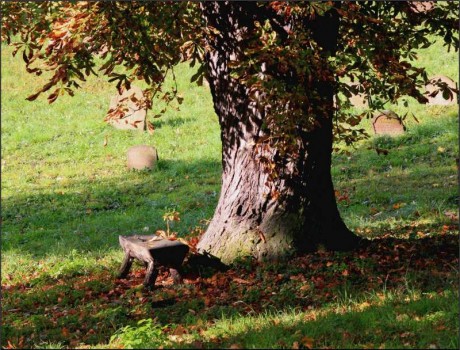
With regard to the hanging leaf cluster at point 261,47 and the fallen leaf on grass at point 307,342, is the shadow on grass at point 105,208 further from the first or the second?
the fallen leaf on grass at point 307,342

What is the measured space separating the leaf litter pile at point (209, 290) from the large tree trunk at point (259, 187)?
238mm

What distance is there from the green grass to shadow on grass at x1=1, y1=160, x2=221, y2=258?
0.04m

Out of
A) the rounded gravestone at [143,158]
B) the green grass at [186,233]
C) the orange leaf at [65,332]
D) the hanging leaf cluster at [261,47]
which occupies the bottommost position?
the orange leaf at [65,332]

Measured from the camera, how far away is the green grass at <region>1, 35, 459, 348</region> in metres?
5.84

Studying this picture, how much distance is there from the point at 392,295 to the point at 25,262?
19.4 feet

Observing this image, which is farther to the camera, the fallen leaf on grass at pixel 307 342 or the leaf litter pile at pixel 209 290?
the leaf litter pile at pixel 209 290

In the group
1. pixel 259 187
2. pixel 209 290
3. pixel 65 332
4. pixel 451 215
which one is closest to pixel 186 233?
pixel 259 187

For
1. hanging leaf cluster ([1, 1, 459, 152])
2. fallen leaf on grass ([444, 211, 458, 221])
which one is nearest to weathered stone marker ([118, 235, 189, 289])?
hanging leaf cluster ([1, 1, 459, 152])

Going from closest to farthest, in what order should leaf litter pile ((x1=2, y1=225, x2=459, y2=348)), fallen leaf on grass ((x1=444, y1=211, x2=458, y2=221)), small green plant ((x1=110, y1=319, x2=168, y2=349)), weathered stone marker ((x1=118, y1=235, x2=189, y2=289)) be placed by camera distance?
small green plant ((x1=110, y1=319, x2=168, y2=349)) < leaf litter pile ((x1=2, y1=225, x2=459, y2=348)) < weathered stone marker ((x1=118, y1=235, x2=189, y2=289)) < fallen leaf on grass ((x1=444, y1=211, x2=458, y2=221))

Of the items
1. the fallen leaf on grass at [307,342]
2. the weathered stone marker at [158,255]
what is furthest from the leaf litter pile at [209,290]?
the fallen leaf on grass at [307,342]

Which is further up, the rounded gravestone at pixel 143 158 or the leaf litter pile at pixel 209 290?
the rounded gravestone at pixel 143 158

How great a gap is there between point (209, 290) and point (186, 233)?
337 cm

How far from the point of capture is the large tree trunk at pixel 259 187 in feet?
26.1

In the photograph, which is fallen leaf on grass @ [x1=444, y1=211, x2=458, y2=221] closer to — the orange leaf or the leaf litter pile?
the leaf litter pile
